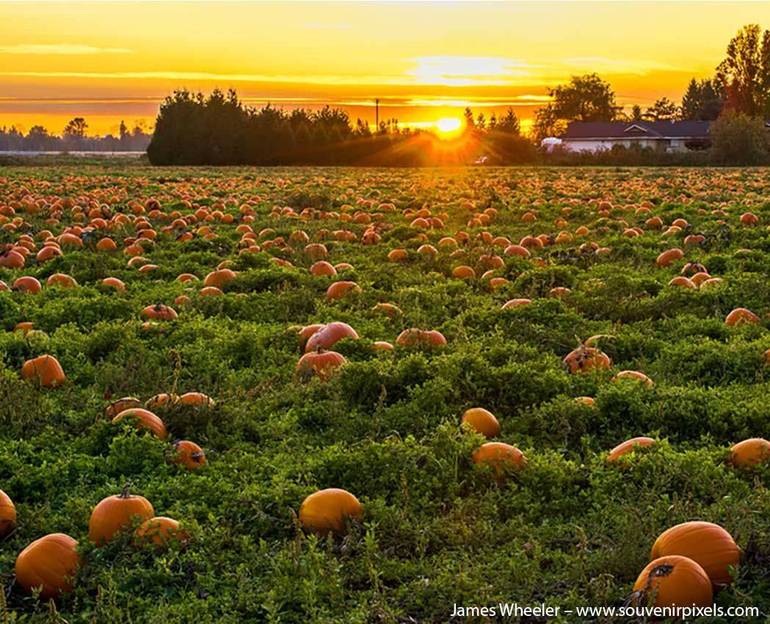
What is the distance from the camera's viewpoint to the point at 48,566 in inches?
131

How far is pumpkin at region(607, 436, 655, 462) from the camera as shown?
13.5 feet

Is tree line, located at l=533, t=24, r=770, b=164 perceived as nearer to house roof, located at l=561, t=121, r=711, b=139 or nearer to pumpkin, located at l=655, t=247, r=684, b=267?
house roof, located at l=561, t=121, r=711, b=139

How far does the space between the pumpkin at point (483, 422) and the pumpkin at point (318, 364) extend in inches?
41.9

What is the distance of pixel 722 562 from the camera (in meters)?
3.12

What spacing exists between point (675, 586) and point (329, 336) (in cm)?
342

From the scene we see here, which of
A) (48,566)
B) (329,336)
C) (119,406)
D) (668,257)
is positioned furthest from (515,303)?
(48,566)

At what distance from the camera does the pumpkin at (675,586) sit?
2.94 m

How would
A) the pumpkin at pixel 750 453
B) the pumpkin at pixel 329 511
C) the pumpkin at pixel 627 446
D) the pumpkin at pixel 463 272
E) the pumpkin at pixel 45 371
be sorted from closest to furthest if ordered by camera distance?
the pumpkin at pixel 329 511, the pumpkin at pixel 750 453, the pumpkin at pixel 627 446, the pumpkin at pixel 45 371, the pumpkin at pixel 463 272

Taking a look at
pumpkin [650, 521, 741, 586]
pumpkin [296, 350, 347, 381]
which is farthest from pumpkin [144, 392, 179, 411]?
pumpkin [650, 521, 741, 586]

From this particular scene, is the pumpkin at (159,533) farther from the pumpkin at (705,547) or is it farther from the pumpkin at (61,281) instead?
the pumpkin at (61,281)

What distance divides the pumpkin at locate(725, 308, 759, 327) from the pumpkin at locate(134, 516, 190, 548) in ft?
Answer: 14.6

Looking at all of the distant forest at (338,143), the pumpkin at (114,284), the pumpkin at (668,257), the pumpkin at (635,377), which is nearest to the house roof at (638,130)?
the distant forest at (338,143)

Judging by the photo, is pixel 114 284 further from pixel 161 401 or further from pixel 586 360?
pixel 586 360

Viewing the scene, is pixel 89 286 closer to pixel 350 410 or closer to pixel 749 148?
pixel 350 410
